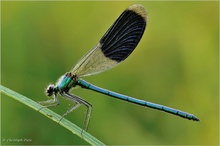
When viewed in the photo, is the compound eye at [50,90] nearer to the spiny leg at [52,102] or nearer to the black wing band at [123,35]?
the spiny leg at [52,102]

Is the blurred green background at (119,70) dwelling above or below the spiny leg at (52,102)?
above

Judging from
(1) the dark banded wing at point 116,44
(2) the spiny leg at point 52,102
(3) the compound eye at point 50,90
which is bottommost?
(2) the spiny leg at point 52,102

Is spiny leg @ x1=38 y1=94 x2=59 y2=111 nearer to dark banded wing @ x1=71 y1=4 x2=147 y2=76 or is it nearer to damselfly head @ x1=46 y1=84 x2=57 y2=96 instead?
damselfly head @ x1=46 y1=84 x2=57 y2=96

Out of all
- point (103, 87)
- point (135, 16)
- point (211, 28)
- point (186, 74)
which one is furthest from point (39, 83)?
point (211, 28)

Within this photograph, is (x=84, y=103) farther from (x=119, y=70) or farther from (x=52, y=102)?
(x=119, y=70)

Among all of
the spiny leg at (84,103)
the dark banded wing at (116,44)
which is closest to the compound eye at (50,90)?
the spiny leg at (84,103)

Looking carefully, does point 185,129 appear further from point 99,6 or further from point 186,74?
point 99,6

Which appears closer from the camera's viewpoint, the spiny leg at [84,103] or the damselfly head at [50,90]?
the spiny leg at [84,103]
